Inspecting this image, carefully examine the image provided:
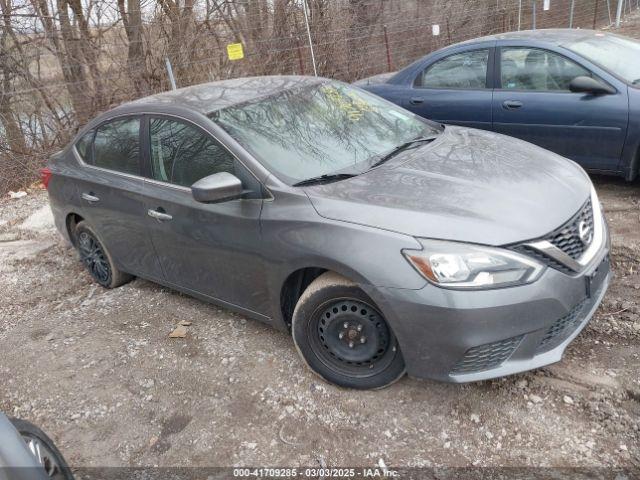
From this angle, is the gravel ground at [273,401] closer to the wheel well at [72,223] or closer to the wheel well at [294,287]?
the wheel well at [294,287]

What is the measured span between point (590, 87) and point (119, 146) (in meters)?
3.94

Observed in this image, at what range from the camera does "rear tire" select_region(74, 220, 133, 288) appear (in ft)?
14.8

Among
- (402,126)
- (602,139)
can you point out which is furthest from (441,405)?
(602,139)

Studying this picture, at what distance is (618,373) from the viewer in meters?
2.89

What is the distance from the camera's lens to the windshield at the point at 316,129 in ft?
10.5

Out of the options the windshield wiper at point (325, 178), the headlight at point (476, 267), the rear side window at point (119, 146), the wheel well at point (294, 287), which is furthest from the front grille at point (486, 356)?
the rear side window at point (119, 146)

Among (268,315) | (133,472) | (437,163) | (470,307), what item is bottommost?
(133,472)

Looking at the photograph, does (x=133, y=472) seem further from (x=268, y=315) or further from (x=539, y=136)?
(x=539, y=136)

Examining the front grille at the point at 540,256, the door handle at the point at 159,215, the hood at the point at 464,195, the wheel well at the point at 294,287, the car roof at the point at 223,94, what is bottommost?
the wheel well at the point at 294,287

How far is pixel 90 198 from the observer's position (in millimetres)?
4266

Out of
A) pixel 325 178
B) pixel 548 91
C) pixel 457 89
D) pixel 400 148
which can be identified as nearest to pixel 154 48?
pixel 457 89

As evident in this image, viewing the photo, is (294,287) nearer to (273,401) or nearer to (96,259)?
(273,401)

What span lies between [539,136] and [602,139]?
56cm

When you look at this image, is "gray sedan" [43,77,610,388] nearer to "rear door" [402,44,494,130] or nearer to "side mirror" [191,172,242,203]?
"side mirror" [191,172,242,203]
